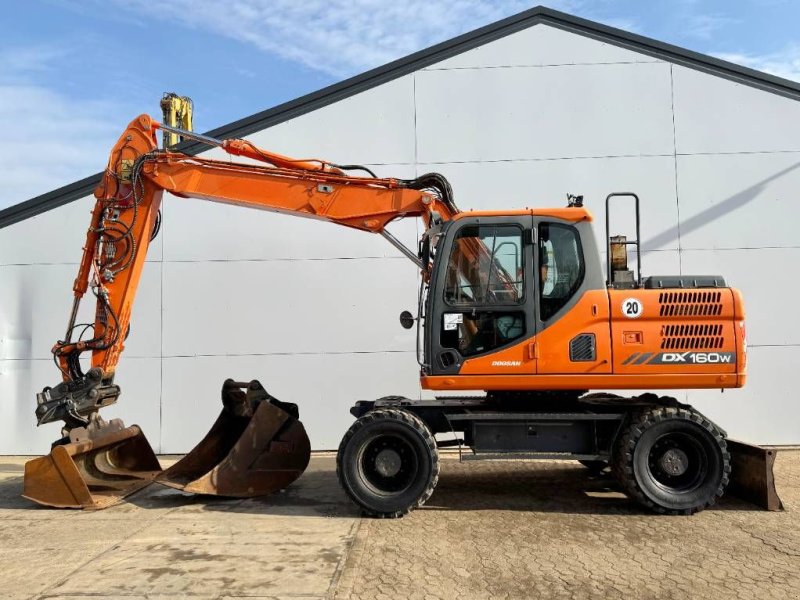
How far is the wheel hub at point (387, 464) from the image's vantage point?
6164 millimetres

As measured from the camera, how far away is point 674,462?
611 cm

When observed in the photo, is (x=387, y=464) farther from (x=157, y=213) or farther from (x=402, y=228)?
(x=402, y=228)

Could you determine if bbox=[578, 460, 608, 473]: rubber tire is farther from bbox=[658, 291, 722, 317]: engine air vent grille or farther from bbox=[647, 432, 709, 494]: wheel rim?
bbox=[658, 291, 722, 317]: engine air vent grille

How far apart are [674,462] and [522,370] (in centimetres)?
173

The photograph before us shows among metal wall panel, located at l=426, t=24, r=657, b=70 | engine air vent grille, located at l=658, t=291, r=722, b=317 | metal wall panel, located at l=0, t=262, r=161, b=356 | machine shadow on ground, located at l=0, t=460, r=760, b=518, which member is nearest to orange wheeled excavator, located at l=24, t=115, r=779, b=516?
engine air vent grille, located at l=658, t=291, r=722, b=317

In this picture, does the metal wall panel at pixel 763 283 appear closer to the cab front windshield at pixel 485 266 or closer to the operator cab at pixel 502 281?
the operator cab at pixel 502 281

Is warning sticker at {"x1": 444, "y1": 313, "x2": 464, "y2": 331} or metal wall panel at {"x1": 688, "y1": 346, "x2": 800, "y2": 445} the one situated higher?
warning sticker at {"x1": 444, "y1": 313, "x2": 464, "y2": 331}

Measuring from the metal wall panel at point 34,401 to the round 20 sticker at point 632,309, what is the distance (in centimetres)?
705

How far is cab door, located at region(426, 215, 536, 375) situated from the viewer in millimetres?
6090

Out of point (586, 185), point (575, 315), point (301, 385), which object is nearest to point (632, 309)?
point (575, 315)

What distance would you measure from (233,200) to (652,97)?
21.8 ft

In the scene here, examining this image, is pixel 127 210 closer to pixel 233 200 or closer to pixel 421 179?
pixel 233 200

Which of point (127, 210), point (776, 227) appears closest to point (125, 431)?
point (127, 210)

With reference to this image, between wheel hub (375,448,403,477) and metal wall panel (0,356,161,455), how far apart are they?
503 centimetres
